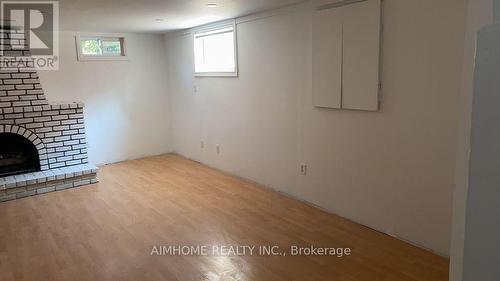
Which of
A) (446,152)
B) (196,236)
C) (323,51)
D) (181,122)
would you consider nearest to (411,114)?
(446,152)

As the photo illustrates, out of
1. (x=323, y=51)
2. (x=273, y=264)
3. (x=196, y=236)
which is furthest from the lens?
(x=323, y=51)

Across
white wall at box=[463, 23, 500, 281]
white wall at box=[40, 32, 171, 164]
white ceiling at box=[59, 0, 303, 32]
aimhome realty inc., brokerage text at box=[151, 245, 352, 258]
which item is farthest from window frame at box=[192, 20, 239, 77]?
white wall at box=[463, 23, 500, 281]

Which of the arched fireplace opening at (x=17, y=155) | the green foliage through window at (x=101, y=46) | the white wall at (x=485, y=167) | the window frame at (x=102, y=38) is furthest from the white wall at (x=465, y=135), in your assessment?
the green foliage through window at (x=101, y=46)

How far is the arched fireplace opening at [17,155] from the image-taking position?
5.09 m

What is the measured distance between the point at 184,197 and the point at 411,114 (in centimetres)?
275

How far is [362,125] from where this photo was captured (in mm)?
3420

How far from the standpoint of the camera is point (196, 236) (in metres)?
3.41

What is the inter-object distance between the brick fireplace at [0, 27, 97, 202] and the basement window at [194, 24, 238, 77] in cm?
192

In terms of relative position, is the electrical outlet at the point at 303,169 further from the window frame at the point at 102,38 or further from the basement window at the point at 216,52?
the window frame at the point at 102,38

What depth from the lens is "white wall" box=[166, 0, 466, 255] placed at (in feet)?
9.20

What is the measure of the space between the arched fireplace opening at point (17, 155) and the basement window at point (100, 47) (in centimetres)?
154

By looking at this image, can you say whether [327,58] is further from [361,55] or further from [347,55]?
[361,55]

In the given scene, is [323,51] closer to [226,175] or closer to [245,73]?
[245,73]

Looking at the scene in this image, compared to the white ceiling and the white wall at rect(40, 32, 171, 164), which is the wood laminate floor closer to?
the white wall at rect(40, 32, 171, 164)
